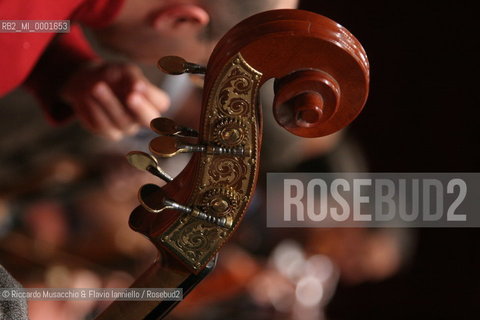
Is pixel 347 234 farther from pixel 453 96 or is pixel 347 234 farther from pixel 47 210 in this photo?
pixel 47 210

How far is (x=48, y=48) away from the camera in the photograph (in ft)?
4.04

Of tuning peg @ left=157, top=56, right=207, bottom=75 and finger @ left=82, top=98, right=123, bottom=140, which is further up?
finger @ left=82, top=98, right=123, bottom=140

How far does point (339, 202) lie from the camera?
5.02 feet

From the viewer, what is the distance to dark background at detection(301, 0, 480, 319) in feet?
4.77

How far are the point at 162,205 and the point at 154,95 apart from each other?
663 mm

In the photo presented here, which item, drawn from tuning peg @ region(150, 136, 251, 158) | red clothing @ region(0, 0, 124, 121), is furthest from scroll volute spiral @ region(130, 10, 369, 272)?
red clothing @ region(0, 0, 124, 121)

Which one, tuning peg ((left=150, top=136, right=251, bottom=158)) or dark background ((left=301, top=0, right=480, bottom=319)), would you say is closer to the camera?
tuning peg ((left=150, top=136, right=251, bottom=158))

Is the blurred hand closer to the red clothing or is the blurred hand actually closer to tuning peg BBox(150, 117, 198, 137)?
the red clothing

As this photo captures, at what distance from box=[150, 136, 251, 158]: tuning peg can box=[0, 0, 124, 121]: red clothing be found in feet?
2.04

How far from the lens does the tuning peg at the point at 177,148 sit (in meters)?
0.64

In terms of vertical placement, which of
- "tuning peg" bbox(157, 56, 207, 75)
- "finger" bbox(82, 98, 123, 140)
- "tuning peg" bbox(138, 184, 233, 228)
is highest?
"finger" bbox(82, 98, 123, 140)

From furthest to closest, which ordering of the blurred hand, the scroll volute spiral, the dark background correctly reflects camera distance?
the dark background < the blurred hand < the scroll volute spiral

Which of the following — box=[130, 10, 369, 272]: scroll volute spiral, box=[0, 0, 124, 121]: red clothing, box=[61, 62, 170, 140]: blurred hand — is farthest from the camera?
box=[61, 62, 170, 140]: blurred hand

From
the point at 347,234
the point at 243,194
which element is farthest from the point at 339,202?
the point at 243,194
